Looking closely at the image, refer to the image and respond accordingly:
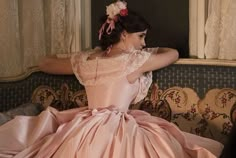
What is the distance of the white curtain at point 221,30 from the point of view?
78.2 inches

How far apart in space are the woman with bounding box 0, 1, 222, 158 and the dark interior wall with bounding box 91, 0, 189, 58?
7.6 inches

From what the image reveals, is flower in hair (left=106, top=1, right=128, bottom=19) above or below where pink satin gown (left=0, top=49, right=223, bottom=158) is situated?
above

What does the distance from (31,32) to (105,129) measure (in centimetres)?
91

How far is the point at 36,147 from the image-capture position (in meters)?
1.80

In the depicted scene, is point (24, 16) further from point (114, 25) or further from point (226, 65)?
point (226, 65)

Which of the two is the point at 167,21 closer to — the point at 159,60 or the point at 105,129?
the point at 159,60

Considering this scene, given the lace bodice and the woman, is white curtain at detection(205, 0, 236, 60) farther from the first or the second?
the lace bodice

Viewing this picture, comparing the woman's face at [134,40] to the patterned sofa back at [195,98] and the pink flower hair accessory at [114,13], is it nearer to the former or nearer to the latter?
the pink flower hair accessory at [114,13]

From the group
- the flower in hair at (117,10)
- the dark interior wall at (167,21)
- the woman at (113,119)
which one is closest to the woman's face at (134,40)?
the woman at (113,119)

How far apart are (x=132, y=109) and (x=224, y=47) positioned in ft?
1.78

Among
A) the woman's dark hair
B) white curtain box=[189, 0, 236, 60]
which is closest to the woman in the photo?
the woman's dark hair

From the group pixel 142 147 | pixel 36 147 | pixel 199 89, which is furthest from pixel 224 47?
pixel 36 147

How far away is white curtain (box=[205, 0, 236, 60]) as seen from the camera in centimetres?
199

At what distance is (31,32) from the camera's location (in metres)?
2.39
